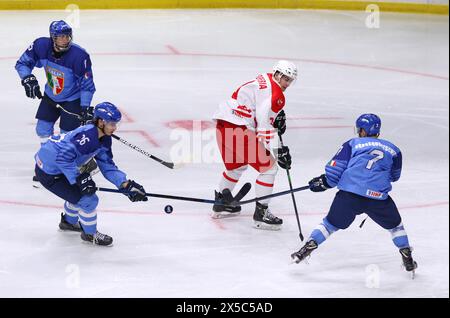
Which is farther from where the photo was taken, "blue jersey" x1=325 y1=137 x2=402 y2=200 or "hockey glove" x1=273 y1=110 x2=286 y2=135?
"hockey glove" x1=273 y1=110 x2=286 y2=135

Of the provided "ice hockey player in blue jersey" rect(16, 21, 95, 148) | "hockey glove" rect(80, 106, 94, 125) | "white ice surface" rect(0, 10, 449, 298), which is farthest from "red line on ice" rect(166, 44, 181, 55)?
"hockey glove" rect(80, 106, 94, 125)

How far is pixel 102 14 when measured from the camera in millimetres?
11766

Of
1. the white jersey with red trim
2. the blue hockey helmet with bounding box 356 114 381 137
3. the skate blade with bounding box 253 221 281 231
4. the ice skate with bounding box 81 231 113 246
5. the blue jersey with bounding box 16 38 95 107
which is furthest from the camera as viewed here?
the blue jersey with bounding box 16 38 95 107

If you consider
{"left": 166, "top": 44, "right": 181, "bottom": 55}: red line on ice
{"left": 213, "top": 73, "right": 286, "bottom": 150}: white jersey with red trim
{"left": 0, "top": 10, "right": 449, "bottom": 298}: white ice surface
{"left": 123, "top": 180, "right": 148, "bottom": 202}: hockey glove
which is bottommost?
{"left": 166, "top": 44, "right": 181, "bottom": 55}: red line on ice

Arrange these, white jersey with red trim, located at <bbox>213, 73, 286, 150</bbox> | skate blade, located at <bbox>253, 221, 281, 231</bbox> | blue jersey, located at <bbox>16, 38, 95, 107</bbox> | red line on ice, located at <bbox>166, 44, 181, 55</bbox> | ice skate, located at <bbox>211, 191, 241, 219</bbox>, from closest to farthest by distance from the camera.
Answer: white jersey with red trim, located at <bbox>213, 73, 286, 150</bbox>, skate blade, located at <bbox>253, 221, 281, 231</bbox>, ice skate, located at <bbox>211, 191, 241, 219</bbox>, blue jersey, located at <bbox>16, 38, 95, 107</bbox>, red line on ice, located at <bbox>166, 44, 181, 55</bbox>

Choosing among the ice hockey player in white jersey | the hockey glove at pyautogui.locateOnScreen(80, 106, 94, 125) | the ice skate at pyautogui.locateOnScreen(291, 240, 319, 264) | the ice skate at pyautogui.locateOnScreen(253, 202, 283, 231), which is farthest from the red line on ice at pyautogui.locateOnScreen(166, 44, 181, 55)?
the ice skate at pyautogui.locateOnScreen(291, 240, 319, 264)

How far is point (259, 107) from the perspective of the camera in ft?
19.3

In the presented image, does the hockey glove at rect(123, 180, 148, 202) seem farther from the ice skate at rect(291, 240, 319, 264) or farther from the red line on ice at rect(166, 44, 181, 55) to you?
the red line on ice at rect(166, 44, 181, 55)

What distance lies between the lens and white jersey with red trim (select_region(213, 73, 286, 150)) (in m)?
5.86

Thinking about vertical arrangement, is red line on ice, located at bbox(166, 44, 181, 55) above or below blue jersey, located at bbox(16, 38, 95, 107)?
below

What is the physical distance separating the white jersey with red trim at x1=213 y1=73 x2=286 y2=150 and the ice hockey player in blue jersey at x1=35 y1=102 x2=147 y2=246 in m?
0.87

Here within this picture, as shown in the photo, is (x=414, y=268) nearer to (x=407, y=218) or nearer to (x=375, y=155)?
(x=375, y=155)

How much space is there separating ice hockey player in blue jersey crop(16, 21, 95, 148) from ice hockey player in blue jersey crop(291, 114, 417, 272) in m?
2.00

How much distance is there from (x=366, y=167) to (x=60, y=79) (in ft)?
7.98
